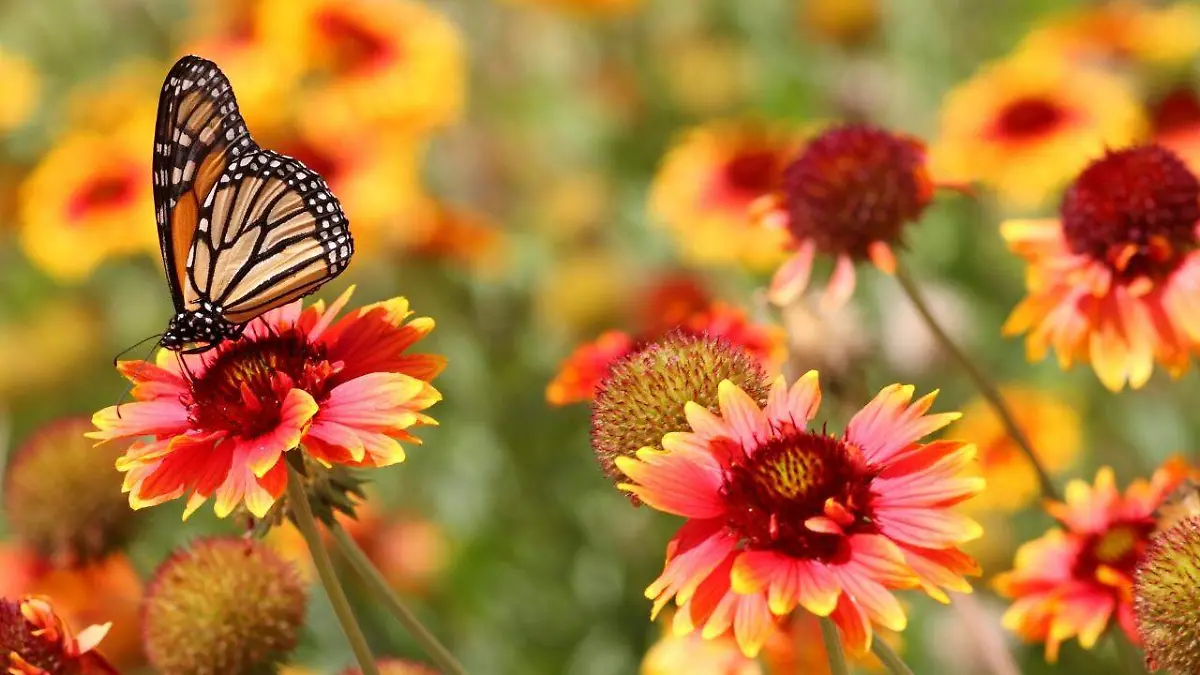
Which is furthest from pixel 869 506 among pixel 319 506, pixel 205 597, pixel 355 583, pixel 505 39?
pixel 505 39

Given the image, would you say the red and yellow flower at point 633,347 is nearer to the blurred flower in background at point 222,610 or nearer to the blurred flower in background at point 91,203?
the blurred flower in background at point 222,610

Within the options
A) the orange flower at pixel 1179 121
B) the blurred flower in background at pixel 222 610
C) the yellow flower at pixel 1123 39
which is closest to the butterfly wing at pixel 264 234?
the blurred flower in background at pixel 222 610

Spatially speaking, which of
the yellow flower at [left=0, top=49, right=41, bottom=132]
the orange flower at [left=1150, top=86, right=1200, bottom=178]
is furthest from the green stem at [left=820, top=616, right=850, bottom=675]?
the yellow flower at [left=0, top=49, right=41, bottom=132]

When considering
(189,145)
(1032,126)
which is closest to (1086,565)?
(189,145)

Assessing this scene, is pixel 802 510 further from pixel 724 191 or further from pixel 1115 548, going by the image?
pixel 724 191

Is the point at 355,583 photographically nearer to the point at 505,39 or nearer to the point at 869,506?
the point at 869,506
